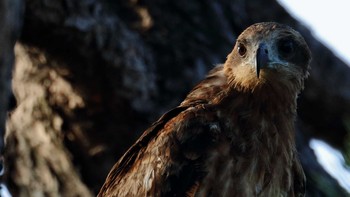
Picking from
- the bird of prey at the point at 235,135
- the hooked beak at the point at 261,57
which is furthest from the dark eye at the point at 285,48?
the hooked beak at the point at 261,57

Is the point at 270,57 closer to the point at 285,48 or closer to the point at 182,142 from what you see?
the point at 285,48

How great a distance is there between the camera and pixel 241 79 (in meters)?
5.94

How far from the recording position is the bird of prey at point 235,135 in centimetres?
565

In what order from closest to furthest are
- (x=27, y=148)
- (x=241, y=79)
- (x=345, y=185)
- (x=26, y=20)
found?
(x=345, y=185), (x=241, y=79), (x=26, y=20), (x=27, y=148)

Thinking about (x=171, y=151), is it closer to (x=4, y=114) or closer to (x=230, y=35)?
(x=4, y=114)

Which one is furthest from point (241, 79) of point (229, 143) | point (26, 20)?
point (26, 20)

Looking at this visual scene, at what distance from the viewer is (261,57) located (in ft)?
18.7

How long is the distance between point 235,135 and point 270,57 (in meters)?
0.48

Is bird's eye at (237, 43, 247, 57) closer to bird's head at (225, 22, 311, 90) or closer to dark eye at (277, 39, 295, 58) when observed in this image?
bird's head at (225, 22, 311, 90)

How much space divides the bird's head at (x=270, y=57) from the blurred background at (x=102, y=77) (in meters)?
1.07

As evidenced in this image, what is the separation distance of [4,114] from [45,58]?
6.66ft

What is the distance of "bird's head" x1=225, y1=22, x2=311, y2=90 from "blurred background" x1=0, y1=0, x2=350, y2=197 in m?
1.07

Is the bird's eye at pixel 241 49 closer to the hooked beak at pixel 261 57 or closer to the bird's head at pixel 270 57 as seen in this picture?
the bird's head at pixel 270 57

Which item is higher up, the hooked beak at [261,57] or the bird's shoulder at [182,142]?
the hooked beak at [261,57]
